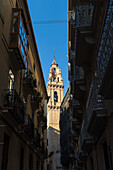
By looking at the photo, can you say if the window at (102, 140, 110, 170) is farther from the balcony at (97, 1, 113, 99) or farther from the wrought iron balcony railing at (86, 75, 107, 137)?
the balcony at (97, 1, 113, 99)

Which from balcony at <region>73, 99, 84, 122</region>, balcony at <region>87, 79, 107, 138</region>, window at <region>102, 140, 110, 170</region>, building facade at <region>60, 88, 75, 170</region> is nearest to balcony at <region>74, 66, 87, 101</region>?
balcony at <region>73, 99, 84, 122</region>

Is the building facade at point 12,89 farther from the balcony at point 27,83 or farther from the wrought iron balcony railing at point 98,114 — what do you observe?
the wrought iron balcony railing at point 98,114

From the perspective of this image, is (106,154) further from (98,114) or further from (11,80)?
(11,80)

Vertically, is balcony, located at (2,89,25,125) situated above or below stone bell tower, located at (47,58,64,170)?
below

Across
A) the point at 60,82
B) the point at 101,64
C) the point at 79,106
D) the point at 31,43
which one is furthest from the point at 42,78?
the point at 60,82

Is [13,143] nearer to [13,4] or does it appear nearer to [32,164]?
[32,164]

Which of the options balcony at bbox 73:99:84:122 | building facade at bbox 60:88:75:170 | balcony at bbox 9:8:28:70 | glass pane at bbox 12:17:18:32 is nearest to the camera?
balcony at bbox 9:8:28:70

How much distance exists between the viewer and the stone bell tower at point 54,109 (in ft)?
169

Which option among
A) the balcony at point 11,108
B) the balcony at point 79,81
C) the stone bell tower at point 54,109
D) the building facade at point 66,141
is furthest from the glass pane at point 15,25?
the stone bell tower at point 54,109

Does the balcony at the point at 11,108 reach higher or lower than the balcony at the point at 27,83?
lower

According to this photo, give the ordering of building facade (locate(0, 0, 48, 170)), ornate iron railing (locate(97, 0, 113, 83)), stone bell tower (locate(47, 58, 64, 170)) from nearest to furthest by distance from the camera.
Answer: ornate iron railing (locate(97, 0, 113, 83))
building facade (locate(0, 0, 48, 170))
stone bell tower (locate(47, 58, 64, 170))

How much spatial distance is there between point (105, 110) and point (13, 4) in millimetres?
7821

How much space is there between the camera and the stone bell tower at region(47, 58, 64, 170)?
5144cm

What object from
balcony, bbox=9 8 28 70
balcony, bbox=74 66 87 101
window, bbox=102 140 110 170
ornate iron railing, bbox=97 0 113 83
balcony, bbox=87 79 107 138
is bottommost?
window, bbox=102 140 110 170
